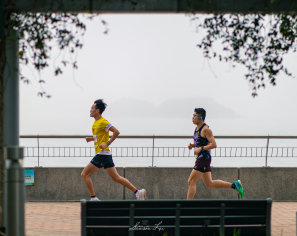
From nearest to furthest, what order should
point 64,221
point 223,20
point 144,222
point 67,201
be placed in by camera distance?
point 144,222, point 223,20, point 64,221, point 67,201

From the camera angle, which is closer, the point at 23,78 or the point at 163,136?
the point at 23,78

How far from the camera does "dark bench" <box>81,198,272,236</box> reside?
4793 millimetres

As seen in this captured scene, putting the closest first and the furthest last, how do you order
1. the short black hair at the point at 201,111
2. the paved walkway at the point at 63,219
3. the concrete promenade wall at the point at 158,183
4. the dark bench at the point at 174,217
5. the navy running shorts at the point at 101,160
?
the dark bench at the point at 174,217
the paved walkway at the point at 63,219
the short black hair at the point at 201,111
the navy running shorts at the point at 101,160
the concrete promenade wall at the point at 158,183

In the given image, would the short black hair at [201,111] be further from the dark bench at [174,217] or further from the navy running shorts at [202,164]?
the dark bench at [174,217]

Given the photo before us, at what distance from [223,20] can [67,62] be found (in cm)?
209

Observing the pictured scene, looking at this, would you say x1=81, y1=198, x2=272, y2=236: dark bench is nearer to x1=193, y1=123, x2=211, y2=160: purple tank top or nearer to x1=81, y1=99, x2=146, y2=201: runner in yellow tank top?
x1=193, y1=123, x2=211, y2=160: purple tank top

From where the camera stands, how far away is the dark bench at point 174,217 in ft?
15.7

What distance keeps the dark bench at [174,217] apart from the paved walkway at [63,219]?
4.06 ft

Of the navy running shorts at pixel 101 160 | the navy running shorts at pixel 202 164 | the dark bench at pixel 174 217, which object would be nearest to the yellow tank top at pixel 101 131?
the navy running shorts at pixel 101 160

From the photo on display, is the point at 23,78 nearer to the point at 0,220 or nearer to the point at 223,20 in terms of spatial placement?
the point at 0,220

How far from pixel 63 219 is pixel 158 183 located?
9.54 ft

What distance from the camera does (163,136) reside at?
33.0 ft

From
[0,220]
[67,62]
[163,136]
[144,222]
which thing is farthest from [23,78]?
[163,136]

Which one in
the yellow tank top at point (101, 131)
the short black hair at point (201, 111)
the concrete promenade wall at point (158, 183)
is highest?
the short black hair at point (201, 111)
